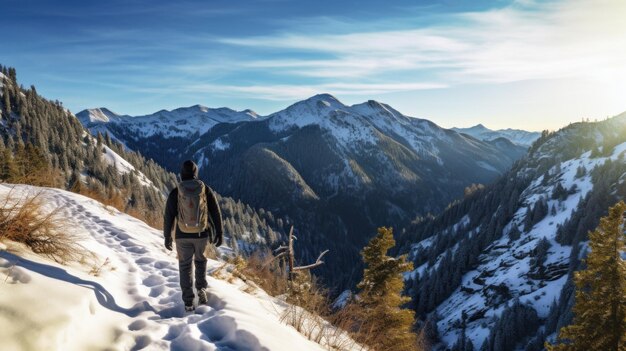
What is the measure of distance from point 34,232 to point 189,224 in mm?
2552

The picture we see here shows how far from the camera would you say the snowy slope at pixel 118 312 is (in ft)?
13.0

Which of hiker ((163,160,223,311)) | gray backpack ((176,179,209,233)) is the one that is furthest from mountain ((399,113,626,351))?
gray backpack ((176,179,209,233))

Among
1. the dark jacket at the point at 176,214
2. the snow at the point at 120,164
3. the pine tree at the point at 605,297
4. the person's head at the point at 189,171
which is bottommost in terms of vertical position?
the snow at the point at 120,164

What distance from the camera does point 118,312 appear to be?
5.43 metres

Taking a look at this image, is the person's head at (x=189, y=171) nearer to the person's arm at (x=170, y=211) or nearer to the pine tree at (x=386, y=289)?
the person's arm at (x=170, y=211)

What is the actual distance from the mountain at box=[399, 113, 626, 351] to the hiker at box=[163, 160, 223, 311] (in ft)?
287

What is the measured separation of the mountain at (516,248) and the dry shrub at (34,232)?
3517 inches

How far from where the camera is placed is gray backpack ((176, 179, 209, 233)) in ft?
21.8

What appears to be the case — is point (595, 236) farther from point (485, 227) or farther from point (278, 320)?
point (485, 227)

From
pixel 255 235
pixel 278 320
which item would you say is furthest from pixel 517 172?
pixel 278 320

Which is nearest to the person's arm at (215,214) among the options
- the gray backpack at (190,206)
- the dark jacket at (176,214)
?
the dark jacket at (176,214)

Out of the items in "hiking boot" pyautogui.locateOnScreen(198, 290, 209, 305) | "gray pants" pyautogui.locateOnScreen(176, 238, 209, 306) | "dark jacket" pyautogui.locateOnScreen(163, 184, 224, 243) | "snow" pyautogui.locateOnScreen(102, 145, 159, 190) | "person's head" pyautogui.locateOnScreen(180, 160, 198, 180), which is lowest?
"snow" pyautogui.locateOnScreen(102, 145, 159, 190)

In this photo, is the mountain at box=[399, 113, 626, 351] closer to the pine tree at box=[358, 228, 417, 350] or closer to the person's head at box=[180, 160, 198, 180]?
the pine tree at box=[358, 228, 417, 350]

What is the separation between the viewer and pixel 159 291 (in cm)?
698
